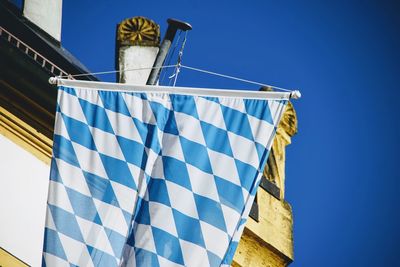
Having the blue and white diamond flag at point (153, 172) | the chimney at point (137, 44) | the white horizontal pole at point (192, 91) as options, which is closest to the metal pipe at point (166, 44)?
the white horizontal pole at point (192, 91)

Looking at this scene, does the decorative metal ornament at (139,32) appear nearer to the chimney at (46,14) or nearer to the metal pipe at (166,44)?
the chimney at (46,14)

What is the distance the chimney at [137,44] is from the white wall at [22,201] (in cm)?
279

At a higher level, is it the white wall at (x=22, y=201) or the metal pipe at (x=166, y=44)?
the metal pipe at (x=166, y=44)

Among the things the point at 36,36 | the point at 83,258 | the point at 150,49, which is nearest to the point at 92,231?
the point at 83,258

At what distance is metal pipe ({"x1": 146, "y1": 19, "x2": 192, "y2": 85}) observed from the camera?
7.28 metres

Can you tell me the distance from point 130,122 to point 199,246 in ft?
4.12

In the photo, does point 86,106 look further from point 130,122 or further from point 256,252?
point 256,252

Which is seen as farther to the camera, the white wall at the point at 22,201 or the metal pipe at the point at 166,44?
the metal pipe at the point at 166,44

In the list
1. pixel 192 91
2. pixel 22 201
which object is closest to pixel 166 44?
pixel 192 91

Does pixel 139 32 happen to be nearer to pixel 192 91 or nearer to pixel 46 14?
pixel 46 14

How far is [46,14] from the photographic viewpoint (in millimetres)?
9297

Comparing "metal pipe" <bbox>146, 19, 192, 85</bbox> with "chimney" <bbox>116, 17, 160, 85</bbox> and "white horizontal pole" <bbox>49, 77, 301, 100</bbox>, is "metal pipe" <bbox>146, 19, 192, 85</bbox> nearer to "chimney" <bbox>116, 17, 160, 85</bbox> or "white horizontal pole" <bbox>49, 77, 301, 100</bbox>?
"white horizontal pole" <bbox>49, 77, 301, 100</bbox>

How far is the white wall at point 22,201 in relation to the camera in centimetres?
654

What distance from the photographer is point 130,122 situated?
5621mm
